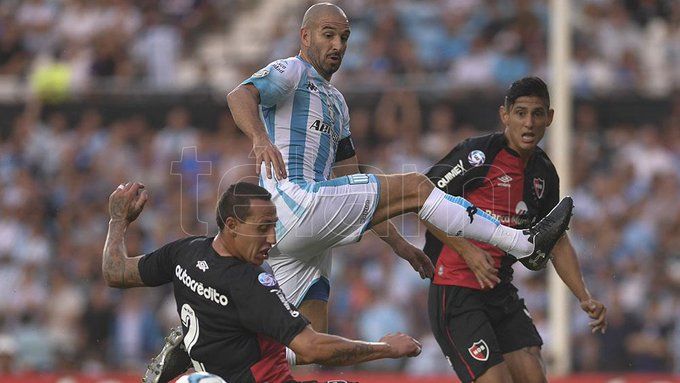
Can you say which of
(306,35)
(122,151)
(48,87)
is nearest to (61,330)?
(122,151)

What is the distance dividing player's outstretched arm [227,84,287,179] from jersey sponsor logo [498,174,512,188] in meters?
1.68

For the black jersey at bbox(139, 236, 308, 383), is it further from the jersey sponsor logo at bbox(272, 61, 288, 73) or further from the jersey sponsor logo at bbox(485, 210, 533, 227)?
the jersey sponsor logo at bbox(485, 210, 533, 227)

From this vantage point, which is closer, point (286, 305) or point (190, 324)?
point (286, 305)

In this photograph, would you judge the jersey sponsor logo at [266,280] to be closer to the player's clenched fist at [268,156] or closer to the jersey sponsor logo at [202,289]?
the jersey sponsor logo at [202,289]

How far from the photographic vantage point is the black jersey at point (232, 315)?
6195 millimetres

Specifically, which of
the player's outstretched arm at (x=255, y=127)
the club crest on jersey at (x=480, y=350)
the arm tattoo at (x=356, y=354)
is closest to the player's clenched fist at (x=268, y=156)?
the player's outstretched arm at (x=255, y=127)

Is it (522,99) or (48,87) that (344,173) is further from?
(48,87)

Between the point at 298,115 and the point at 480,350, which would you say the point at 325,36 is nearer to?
the point at 298,115

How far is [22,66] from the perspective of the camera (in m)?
17.8

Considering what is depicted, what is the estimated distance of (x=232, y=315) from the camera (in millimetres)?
6316

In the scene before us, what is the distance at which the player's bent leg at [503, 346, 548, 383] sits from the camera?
778cm

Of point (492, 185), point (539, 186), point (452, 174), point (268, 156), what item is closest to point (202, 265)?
point (268, 156)

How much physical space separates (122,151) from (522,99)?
30.5 ft

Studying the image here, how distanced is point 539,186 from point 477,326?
3.36ft
